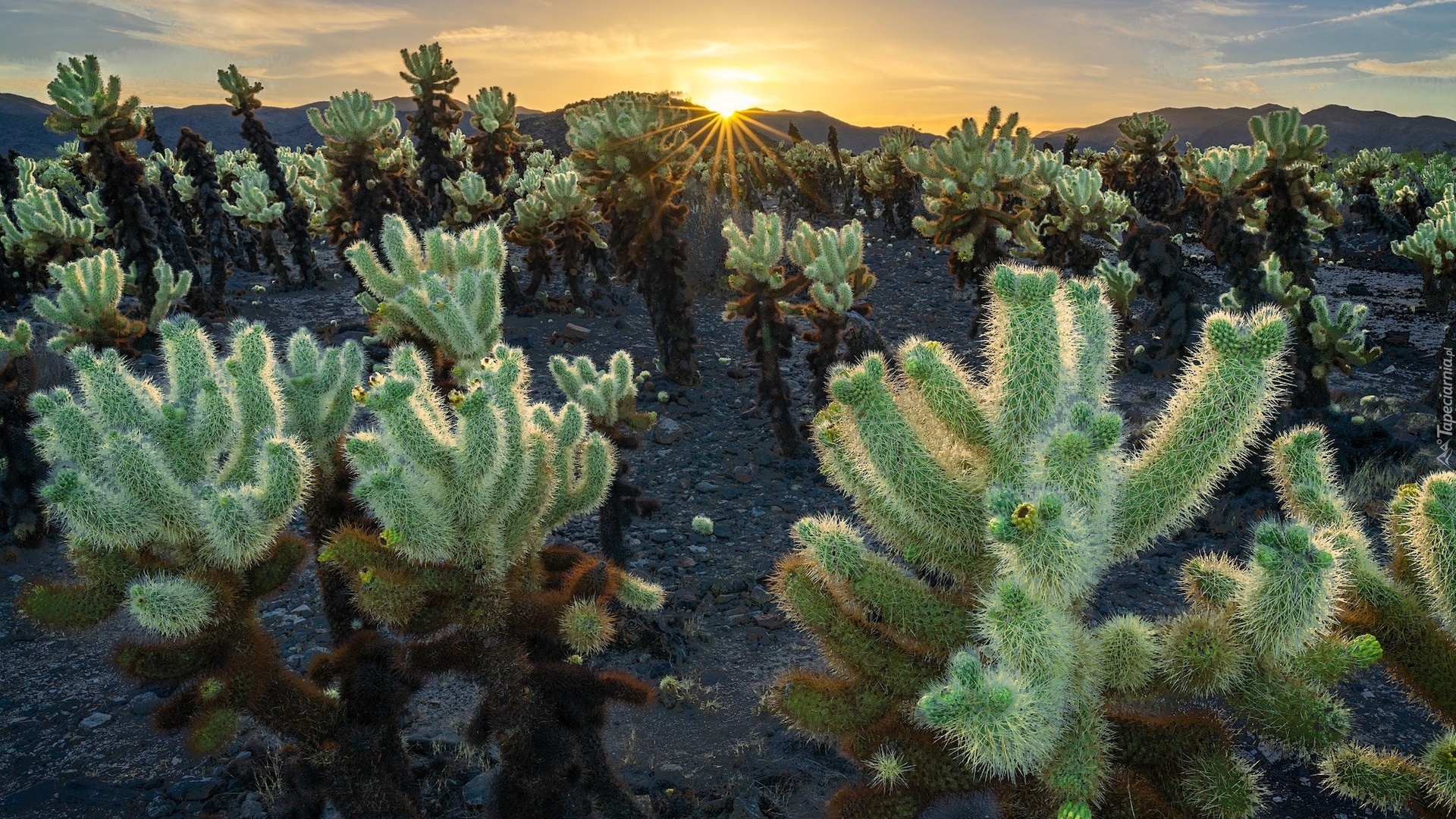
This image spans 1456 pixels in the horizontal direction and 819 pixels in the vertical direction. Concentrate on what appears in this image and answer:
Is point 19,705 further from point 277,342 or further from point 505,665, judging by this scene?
point 277,342

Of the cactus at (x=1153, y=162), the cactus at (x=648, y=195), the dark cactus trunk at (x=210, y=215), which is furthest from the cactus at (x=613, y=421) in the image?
the cactus at (x=1153, y=162)

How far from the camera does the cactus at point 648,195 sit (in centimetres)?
1080

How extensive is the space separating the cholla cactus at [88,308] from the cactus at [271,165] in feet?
25.0

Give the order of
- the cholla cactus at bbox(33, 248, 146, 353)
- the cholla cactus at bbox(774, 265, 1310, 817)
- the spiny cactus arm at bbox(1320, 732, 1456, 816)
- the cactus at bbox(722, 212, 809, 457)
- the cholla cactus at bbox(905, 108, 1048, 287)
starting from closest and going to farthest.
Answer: the cholla cactus at bbox(774, 265, 1310, 817)
the spiny cactus arm at bbox(1320, 732, 1456, 816)
the cholla cactus at bbox(33, 248, 146, 353)
the cactus at bbox(722, 212, 809, 457)
the cholla cactus at bbox(905, 108, 1048, 287)

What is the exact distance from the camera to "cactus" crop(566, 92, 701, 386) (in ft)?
35.4

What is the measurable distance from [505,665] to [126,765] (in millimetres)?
3035

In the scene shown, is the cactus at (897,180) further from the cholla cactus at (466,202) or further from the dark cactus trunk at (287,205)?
the dark cactus trunk at (287,205)

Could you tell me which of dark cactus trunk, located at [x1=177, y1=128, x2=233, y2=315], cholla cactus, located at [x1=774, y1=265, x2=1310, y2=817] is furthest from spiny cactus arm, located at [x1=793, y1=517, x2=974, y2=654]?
dark cactus trunk, located at [x1=177, y1=128, x2=233, y2=315]

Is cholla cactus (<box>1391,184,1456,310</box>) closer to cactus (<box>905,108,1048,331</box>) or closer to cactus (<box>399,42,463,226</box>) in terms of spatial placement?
cactus (<box>905,108,1048,331</box>)

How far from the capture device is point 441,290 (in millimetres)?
5332

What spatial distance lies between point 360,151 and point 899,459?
13.1 meters

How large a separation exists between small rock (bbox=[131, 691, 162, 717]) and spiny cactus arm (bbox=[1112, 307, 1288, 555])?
18.9 feet

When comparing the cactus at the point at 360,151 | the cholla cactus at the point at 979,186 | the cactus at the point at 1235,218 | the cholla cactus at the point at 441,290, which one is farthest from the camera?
the cactus at the point at 360,151

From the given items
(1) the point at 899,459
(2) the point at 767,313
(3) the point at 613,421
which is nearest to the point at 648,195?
(2) the point at 767,313
